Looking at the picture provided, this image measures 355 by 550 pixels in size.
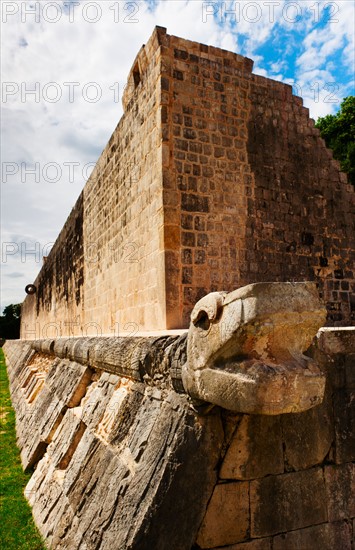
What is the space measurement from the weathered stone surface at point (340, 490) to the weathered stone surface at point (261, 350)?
74cm

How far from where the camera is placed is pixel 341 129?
22.0 m

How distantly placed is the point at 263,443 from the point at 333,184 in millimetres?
6467

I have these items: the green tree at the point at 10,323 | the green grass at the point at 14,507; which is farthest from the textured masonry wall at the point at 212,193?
the green tree at the point at 10,323

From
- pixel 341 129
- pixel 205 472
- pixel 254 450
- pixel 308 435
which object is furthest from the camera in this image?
pixel 341 129

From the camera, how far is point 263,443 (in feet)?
7.11

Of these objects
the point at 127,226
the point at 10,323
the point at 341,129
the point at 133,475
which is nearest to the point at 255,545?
the point at 133,475

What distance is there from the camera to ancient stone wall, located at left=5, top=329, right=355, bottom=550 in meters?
2.01

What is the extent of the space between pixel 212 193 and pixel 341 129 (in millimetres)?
18697

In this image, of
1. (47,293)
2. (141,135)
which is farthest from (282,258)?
(47,293)

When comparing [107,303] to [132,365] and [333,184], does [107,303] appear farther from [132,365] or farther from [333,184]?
[132,365]

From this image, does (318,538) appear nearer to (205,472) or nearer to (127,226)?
(205,472)

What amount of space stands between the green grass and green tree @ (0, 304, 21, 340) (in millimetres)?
46771

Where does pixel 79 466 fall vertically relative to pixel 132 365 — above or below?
below

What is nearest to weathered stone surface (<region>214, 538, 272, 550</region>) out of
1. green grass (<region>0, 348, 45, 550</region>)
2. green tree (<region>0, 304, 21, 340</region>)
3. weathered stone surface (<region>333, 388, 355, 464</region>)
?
weathered stone surface (<region>333, 388, 355, 464</region>)
